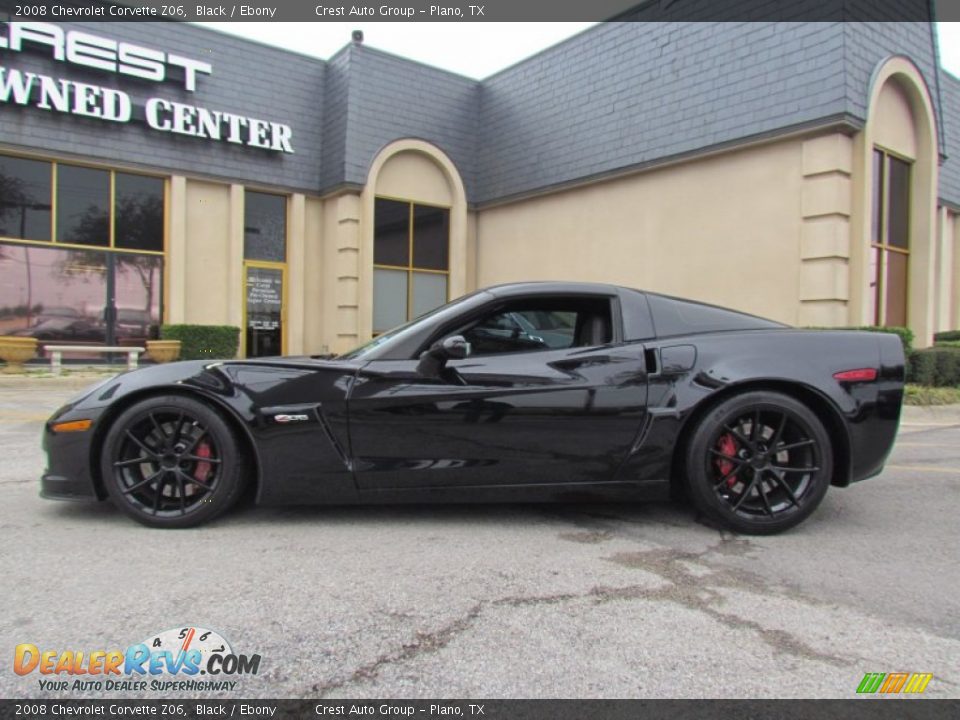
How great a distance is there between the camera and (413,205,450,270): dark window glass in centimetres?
1570

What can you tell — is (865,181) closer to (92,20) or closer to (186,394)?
(186,394)

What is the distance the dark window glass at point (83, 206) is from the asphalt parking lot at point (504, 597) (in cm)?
1074

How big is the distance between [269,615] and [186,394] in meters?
1.41

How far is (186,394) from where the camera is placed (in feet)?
10.9

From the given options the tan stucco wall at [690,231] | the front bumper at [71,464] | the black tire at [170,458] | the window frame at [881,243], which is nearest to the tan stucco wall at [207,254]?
the tan stucco wall at [690,231]

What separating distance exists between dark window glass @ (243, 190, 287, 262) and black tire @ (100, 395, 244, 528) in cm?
1191

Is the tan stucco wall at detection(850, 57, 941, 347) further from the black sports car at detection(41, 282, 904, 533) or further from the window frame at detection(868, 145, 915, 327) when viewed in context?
the black sports car at detection(41, 282, 904, 533)

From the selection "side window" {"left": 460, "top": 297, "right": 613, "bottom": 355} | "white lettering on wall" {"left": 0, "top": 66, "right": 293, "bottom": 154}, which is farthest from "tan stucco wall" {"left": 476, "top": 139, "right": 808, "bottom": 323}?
"side window" {"left": 460, "top": 297, "right": 613, "bottom": 355}

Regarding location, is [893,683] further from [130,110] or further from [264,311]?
[130,110]

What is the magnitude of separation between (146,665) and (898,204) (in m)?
13.7

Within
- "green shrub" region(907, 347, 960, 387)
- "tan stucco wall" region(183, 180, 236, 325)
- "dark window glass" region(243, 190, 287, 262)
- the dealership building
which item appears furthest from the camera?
"dark window glass" region(243, 190, 287, 262)

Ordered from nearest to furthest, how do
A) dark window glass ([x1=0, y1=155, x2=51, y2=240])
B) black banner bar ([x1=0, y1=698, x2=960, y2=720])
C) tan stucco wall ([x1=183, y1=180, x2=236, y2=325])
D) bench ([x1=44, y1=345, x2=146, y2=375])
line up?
black banner bar ([x1=0, y1=698, x2=960, y2=720]) < bench ([x1=44, y1=345, x2=146, y2=375]) < dark window glass ([x1=0, y1=155, x2=51, y2=240]) < tan stucco wall ([x1=183, y1=180, x2=236, y2=325])

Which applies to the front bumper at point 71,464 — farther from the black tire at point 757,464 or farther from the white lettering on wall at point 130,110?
the white lettering on wall at point 130,110

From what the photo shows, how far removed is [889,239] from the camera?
11844 mm
